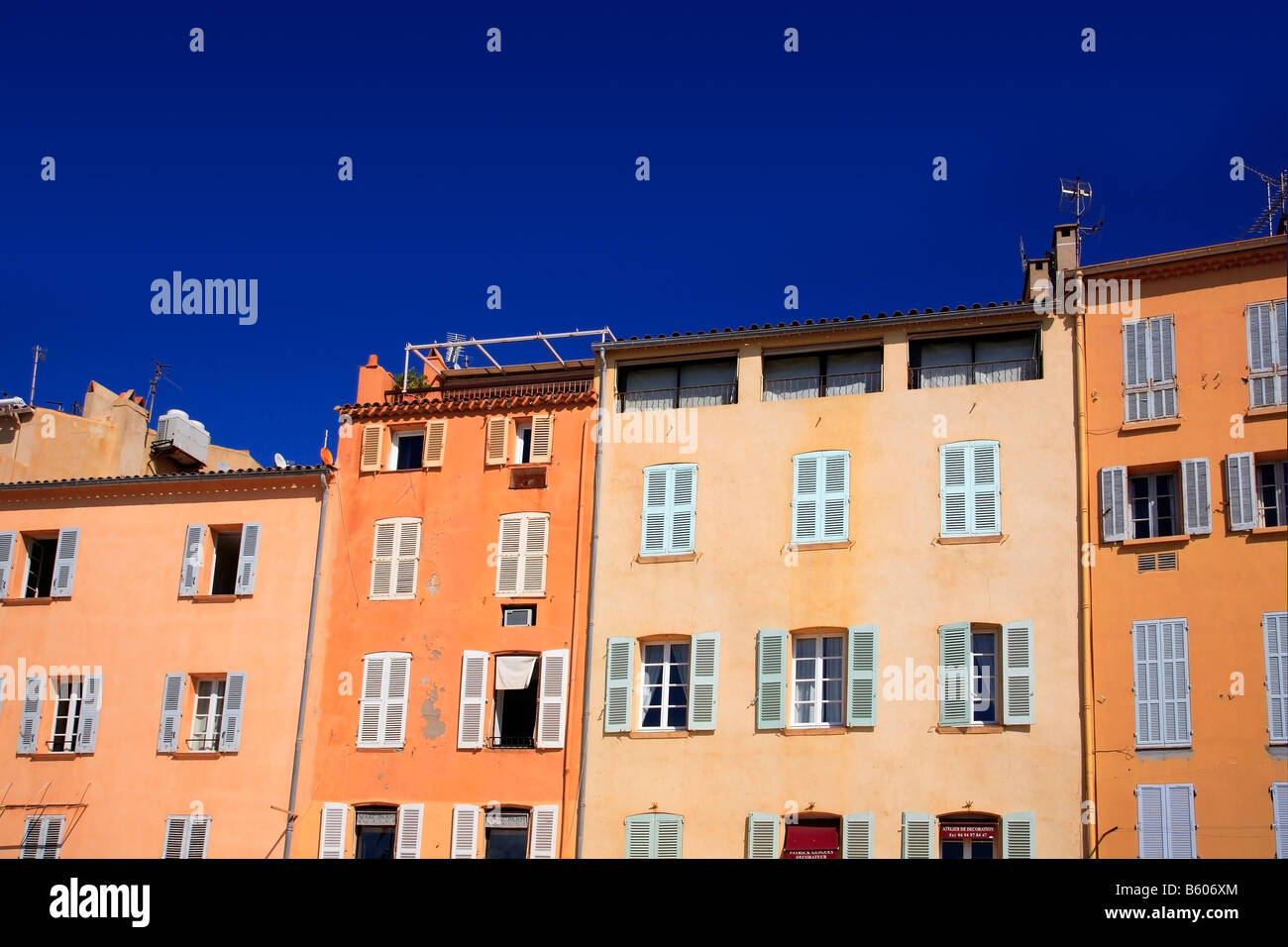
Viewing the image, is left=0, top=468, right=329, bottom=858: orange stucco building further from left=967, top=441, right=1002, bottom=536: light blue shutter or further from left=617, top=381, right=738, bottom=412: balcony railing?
left=967, top=441, right=1002, bottom=536: light blue shutter

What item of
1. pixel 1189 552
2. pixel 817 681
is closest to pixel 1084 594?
pixel 1189 552

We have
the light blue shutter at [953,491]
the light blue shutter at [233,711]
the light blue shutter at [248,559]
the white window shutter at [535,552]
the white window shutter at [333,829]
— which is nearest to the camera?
the light blue shutter at [953,491]

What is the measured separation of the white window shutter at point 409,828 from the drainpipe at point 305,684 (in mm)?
2186

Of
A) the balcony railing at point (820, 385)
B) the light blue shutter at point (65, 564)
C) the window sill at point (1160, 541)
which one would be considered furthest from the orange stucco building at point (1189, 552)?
the light blue shutter at point (65, 564)

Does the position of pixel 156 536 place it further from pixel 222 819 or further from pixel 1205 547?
pixel 1205 547

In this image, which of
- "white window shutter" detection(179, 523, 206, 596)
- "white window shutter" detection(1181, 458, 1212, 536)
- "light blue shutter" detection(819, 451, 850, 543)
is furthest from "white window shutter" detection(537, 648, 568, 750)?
"white window shutter" detection(1181, 458, 1212, 536)

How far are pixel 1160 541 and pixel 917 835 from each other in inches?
267

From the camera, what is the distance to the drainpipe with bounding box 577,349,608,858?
2950 cm

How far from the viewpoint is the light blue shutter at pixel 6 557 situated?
34.9 meters

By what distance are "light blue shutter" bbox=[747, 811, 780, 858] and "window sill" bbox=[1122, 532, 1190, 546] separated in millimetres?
8136

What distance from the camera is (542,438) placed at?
107ft

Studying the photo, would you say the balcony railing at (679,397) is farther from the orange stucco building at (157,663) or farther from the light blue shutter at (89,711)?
the light blue shutter at (89,711)

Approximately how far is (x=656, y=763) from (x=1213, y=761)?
9.93 metres
